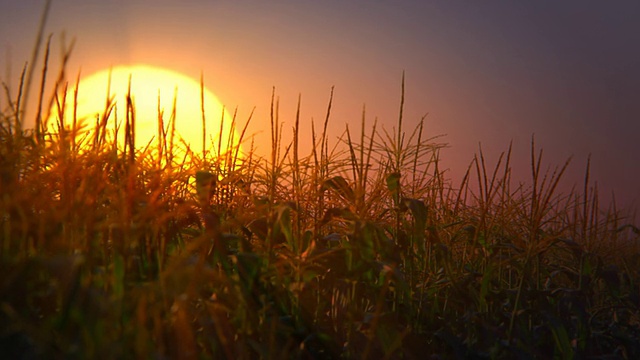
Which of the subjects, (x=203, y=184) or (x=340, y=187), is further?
(x=340, y=187)

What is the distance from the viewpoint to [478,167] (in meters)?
4.43

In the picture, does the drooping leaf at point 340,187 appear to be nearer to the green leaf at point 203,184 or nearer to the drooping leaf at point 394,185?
the drooping leaf at point 394,185

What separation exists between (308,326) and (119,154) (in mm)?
1387

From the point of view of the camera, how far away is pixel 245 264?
2967 mm

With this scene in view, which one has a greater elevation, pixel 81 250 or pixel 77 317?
pixel 81 250

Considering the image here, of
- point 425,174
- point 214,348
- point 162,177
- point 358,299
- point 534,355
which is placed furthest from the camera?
point 425,174

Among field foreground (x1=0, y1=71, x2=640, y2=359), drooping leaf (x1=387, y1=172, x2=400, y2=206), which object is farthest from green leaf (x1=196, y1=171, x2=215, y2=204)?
drooping leaf (x1=387, y1=172, x2=400, y2=206)

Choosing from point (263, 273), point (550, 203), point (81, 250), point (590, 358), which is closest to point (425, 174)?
point (550, 203)

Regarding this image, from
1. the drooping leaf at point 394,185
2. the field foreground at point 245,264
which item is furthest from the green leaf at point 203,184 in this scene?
the drooping leaf at point 394,185

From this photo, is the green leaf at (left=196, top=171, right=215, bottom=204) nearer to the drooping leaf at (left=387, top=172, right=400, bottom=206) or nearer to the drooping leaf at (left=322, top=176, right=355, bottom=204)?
the drooping leaf at (left=322, top=176, right=355, bottom=204)

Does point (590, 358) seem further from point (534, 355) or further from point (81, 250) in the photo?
point (81, 250)

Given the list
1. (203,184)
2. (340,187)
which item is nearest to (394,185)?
(340,187)

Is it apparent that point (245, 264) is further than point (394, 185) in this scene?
No

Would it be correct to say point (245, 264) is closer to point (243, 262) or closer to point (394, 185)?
point (243, 262)
